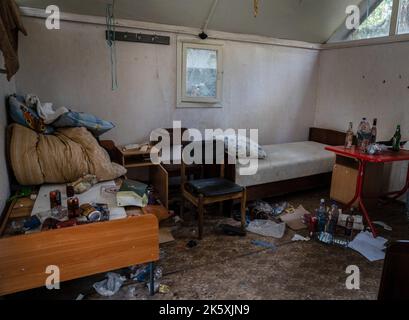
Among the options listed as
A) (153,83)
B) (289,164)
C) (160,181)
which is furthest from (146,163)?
(289,164)

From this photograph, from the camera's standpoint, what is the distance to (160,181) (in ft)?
10.4

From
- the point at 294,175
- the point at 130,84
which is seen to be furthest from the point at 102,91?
the point at 294,175

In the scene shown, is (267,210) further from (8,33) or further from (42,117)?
(8,33)

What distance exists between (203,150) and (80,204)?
137 cm

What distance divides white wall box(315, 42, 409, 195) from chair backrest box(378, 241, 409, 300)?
3.10 meters

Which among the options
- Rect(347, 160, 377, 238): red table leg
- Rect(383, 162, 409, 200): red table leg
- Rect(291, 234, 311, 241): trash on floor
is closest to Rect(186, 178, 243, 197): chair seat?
Rect(291, 234, 311, 241): trash on floor

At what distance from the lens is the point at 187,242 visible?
2600mm

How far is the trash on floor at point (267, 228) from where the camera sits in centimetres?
276

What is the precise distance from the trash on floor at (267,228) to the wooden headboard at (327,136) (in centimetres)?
201

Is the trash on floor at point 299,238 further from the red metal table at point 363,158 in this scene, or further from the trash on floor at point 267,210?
the red metal table at point 363,158

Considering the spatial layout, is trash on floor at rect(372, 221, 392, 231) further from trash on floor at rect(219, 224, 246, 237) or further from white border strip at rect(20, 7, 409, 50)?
white border strip at rect(20, 7, 409, 50)

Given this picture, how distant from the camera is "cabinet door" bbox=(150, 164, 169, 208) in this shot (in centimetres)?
298

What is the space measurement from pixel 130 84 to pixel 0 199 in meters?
1.92

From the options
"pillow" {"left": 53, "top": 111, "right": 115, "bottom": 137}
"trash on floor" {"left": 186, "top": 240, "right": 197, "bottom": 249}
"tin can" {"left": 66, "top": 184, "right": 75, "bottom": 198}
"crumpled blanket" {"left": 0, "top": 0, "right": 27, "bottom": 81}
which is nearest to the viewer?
"crumpled blanket" {"left": 0, "top": 0, "right": 27, "bottom": 81}
